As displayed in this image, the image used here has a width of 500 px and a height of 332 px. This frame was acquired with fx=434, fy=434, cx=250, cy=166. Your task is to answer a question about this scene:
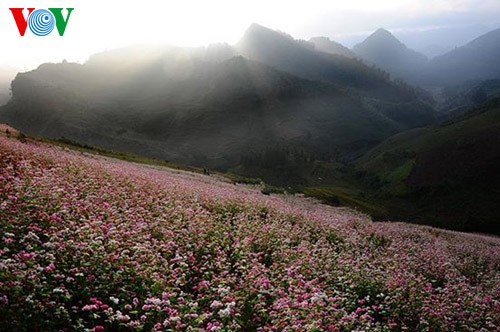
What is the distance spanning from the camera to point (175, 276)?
27.6ft

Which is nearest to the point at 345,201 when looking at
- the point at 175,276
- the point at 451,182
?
the point at 451,182

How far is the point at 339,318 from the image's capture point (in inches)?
319

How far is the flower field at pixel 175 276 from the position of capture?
6926 millimetres

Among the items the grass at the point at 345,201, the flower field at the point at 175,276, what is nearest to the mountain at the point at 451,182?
the grass at the point at 345,201

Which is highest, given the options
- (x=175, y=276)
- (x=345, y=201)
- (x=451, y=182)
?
(x=175, y=276)

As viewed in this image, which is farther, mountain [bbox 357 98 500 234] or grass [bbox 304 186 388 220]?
mountain [bbox 357 98 500 234]

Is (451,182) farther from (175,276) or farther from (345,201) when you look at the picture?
(175,276)

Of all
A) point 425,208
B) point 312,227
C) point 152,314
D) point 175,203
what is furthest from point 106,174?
point 425,208

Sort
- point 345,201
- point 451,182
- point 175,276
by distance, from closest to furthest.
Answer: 1. point 175,276
2. point 345,201
3. point 451,182

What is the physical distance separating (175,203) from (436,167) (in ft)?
557

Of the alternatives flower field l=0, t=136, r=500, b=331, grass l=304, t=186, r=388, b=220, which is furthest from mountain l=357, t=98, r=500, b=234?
flower field l=0, t=136, r=500, b=331

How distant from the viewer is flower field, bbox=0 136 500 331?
22.7ft

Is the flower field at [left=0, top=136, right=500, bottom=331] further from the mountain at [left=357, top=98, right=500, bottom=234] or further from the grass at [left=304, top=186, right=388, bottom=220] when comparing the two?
the mountain at [left=357, top=98, right=500, bottom=234]

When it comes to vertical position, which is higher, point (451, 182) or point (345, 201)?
point (451, 182)
